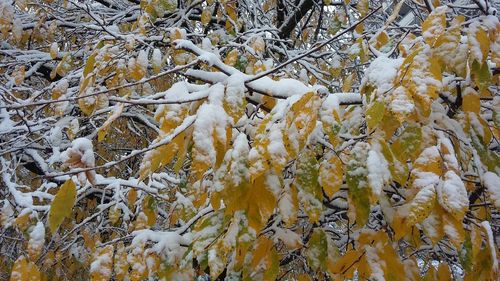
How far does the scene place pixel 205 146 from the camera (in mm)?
972

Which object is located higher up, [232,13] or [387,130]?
[387,130]

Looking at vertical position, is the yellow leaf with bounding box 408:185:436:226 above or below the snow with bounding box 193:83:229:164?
below

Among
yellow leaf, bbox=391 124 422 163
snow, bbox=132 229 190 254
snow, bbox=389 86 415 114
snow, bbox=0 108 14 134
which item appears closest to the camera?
snow, bbox=389 86 415 114

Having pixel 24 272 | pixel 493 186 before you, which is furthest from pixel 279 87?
pixel 24 272

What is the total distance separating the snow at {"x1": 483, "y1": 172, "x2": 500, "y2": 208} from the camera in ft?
3.59

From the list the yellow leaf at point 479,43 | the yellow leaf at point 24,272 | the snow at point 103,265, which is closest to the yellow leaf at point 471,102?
the yellow leaf at point 479,43

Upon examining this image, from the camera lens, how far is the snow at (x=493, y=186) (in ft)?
3.59

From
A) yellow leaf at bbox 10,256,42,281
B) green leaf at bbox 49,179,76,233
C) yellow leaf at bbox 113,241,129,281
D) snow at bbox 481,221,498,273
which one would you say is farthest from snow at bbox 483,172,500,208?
yellow leaf at bbox 10,256,42,281

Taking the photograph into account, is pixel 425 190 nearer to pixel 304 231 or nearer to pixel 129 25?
pixel 304 231

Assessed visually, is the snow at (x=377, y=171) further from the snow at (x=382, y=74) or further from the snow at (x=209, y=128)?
the snow at (x=209, y=128)

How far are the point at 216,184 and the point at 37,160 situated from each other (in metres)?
2.41

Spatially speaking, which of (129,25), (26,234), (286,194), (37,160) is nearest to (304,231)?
(286,194)

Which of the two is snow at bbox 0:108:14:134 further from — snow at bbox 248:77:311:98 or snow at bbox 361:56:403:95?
snow at bbox 361:56:403:95

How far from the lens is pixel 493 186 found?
112cm
